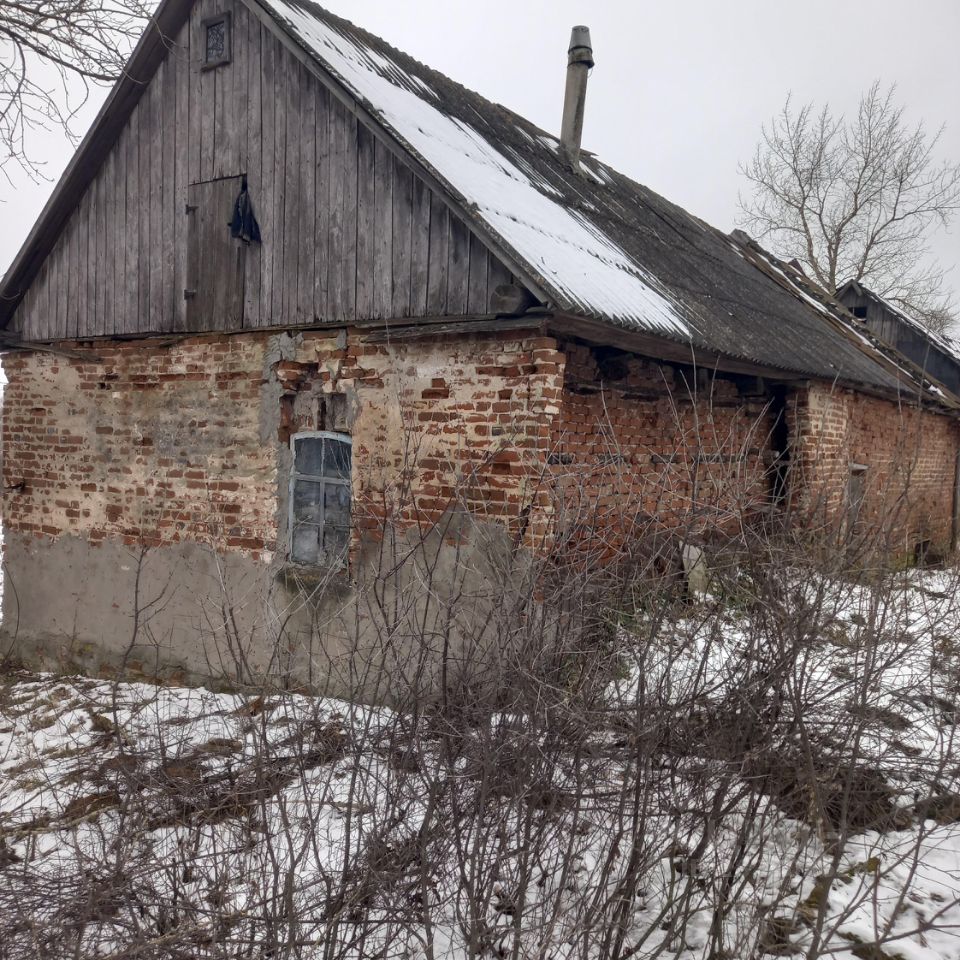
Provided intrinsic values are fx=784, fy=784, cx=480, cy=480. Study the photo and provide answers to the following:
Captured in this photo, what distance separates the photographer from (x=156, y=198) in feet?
21.9

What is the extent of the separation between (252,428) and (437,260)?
6.93ft

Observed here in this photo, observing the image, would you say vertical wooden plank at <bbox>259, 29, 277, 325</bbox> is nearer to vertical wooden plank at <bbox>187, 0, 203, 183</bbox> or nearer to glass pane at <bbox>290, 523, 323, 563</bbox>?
vertical wooden plank at <bbox>187, 0, 203, 183</bbox>

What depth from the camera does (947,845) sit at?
345cm

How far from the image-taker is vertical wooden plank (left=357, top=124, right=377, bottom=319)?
5434 mm

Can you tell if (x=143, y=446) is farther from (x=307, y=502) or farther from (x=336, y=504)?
(x=336, y=504)

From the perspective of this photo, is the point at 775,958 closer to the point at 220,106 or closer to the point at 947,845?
the point at 947,845

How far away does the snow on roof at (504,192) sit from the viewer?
4848mm

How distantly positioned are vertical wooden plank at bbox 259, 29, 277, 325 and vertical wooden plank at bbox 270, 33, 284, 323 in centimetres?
1

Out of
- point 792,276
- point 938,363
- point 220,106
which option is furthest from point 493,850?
point 938,363

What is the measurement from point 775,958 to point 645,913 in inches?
18.9

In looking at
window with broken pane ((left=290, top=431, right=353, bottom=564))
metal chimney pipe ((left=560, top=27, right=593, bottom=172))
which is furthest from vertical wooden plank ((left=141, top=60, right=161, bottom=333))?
metal chimney pipe ((left=560, top=27, right=593, bottom=172))

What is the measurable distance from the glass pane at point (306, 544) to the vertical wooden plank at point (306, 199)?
1589 millimetres

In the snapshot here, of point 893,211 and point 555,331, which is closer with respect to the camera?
point 555,331

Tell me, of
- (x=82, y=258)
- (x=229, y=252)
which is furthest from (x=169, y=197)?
(x=82, y=258)
